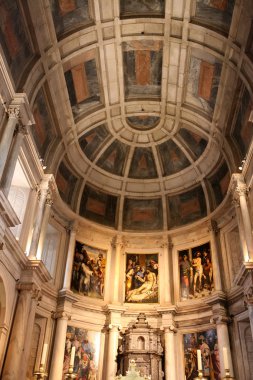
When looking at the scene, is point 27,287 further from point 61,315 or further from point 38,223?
point 61,315

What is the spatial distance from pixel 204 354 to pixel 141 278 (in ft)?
17.5

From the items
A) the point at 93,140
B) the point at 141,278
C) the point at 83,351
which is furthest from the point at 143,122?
the point at 83,351

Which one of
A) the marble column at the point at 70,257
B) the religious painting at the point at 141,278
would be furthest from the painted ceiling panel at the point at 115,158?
the religious painting at the point at 141,278

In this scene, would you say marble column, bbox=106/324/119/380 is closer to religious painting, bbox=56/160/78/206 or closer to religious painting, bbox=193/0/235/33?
religious painting, bbox=56/160/78/206

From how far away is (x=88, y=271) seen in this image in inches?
798

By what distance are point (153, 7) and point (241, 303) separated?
13.6m

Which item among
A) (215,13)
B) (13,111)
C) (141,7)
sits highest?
(141,7)

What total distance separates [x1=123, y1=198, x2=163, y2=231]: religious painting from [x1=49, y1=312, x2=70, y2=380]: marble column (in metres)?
7.15

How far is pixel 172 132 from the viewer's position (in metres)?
21.6

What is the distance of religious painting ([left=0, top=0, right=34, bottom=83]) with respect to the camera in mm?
12250

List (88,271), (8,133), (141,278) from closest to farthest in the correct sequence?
1. (8,133)
2. (88,271)
3. (141,278)

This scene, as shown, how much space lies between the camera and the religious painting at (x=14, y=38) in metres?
12.2

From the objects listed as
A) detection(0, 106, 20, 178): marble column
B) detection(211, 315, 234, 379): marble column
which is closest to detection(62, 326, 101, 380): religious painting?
detection(211, 315, 234, 379): marble column

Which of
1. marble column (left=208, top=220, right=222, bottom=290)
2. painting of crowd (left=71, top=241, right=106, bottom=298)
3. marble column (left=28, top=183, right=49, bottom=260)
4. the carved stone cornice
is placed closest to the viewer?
the carved stone cornice
